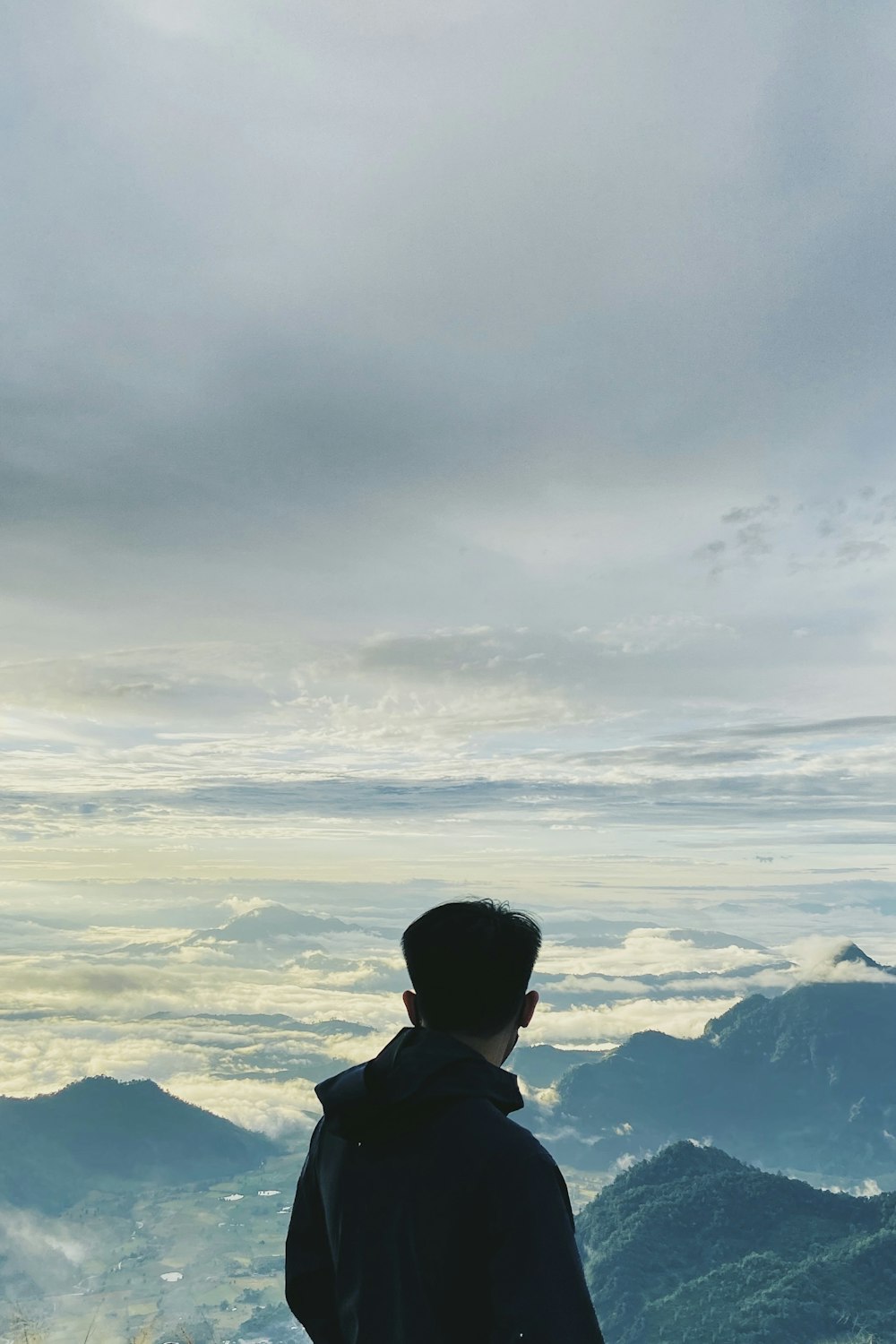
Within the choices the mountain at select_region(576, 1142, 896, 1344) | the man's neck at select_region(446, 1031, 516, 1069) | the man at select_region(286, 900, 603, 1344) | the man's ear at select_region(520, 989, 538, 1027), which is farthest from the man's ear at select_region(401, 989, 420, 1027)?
the mountain at select_region(576, 1142, 896, 1344)

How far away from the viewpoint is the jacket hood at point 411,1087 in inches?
72.1

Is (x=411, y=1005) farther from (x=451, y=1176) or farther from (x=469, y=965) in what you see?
(x=451, y=1176)

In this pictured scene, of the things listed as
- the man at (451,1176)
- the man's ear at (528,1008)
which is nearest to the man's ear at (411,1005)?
the man at (451,1176)

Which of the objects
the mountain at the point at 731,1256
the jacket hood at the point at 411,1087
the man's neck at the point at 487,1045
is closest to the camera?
the jacket hood at the point at 411,1087

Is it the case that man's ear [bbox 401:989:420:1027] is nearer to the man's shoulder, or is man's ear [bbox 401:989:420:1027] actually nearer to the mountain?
the man's shoulder

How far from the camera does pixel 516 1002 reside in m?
2.07

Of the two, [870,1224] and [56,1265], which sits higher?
[870,1224]

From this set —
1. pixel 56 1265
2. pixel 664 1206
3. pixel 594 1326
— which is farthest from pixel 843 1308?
pixel 56 1265

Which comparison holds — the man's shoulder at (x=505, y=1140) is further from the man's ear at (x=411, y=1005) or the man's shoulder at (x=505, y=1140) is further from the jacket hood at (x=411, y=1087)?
the man's ear at (x=411, y=1005)

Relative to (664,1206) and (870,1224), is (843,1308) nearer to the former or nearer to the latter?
(870,1224)

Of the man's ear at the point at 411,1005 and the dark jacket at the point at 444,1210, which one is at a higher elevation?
the man's ear at the point at 411,1005

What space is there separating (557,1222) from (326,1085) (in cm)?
57

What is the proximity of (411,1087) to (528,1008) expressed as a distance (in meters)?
0.39

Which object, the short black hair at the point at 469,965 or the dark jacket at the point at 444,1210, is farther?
the short black hair at the point at 469,965
